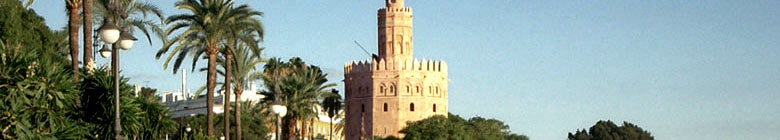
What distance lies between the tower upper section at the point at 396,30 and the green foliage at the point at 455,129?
713cm

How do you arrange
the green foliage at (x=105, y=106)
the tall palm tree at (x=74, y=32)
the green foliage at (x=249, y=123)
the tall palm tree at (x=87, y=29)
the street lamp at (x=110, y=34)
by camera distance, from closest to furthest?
the street lamp at (x=110, y=34), the green foliage at (x=105, y=106), the tall palm tree at (x=74, y=32), the tall palm tree at (x=87, y=29), the green foliage at (x=249, y=123)

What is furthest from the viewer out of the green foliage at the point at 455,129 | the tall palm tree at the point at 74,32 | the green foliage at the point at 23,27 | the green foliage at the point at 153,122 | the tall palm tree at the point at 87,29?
the green foliage at the point at 455,129

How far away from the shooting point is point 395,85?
4700 inches

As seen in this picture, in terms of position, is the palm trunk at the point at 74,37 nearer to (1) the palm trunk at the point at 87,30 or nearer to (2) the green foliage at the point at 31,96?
(1) the palm trunk at the point at 87,30

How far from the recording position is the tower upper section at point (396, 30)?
11912 cm

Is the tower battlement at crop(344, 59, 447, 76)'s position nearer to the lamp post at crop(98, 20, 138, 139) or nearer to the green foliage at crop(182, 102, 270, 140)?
the green foliage at crop(182, 102, 270, 140)

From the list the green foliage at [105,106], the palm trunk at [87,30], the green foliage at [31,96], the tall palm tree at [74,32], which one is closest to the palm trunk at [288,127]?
the palm trunk at [87,30]

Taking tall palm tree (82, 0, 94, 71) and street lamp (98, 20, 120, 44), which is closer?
street lamp (98, 20, 120, 44)

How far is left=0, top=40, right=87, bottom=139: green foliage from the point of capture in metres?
29.0

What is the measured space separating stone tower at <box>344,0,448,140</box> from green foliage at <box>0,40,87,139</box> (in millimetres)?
87319

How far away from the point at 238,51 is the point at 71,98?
2920 cm

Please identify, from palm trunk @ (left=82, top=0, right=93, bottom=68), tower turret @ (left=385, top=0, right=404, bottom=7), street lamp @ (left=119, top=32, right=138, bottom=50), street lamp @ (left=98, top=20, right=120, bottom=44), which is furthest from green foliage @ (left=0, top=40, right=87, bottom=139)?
tower turret @ (left=385, top=0, right=404, bottom=7)

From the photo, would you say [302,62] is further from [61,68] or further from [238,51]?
[61,68]

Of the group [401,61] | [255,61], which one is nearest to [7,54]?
[255,61]
